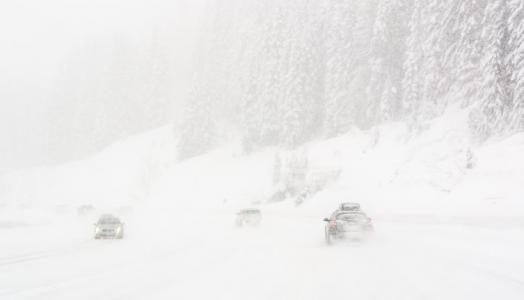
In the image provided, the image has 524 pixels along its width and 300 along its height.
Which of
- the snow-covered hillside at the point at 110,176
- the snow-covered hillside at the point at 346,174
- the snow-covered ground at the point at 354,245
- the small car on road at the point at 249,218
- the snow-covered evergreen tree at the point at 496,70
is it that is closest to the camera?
the snow-covered ground at the point at 354,245

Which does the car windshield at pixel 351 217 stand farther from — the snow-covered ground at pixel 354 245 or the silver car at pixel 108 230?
the silver car at pixel 108 230

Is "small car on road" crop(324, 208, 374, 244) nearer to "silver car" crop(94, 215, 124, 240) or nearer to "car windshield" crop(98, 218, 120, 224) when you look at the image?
"silver car" crop(94, 215, 124, 240)

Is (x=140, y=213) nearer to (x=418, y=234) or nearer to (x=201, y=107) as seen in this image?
(x=201, y=107)

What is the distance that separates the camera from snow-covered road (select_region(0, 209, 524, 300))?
34.5 feet

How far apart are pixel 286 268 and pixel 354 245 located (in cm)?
664

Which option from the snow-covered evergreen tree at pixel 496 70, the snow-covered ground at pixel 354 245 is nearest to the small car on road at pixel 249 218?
the snow-covered ground at pixel 354 245

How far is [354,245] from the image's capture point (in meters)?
20.3

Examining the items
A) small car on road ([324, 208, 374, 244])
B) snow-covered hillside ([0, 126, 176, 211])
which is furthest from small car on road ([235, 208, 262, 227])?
snow-covered hillside ([0, 126, 176, 211])

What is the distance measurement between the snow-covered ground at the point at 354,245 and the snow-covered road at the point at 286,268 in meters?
0.04

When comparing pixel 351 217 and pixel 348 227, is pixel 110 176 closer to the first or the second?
pixel 351 217

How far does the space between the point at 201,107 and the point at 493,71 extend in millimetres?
56454

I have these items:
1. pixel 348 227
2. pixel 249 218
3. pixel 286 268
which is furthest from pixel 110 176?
pixel 286 268

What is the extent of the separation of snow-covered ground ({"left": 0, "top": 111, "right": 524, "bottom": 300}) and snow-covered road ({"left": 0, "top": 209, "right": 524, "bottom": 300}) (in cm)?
4

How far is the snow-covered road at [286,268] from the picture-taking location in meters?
10.5
